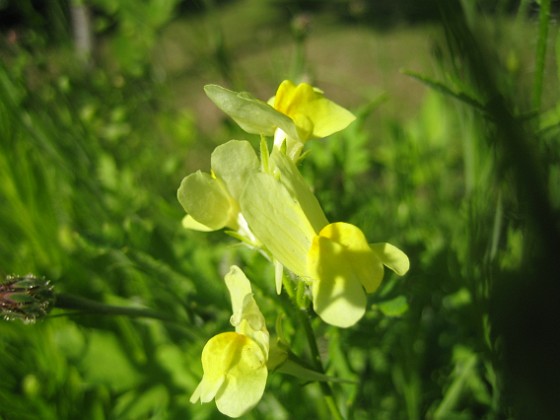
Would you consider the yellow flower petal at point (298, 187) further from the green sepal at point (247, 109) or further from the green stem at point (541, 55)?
the green stem at point (541, 55)

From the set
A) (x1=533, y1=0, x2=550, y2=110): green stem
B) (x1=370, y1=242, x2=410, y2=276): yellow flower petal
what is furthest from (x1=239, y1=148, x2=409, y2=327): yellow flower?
(x1=533, y1=0, x2=550, y2=110): green stem

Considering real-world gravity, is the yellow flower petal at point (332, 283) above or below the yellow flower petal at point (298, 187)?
below

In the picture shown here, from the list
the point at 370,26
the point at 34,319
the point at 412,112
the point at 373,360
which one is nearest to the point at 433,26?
the point at 34,319

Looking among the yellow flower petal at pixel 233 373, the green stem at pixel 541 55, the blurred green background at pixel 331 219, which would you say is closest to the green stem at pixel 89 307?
the blurred green background at pixel 331 219

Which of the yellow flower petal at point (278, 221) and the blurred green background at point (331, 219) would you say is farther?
the yellow flower petal at point (278, 221)

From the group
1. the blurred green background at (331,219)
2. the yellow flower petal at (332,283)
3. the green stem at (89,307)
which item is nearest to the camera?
the blurred green background at (331,219)

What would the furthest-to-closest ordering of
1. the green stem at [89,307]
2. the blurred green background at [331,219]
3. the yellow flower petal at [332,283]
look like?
the green stem at [89,307]
the yellow flower petal at [332,283]
the blurred green background at [331,219]

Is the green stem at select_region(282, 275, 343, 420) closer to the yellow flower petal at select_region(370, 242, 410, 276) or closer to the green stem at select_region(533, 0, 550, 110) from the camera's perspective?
the yellow flower petal at select_region(370, 242, 410, 276)

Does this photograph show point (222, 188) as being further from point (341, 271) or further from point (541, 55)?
point (541, 55)
